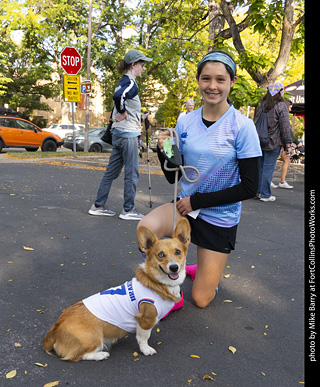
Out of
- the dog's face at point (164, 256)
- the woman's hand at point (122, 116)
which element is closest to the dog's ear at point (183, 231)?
the dog's face at point (164, 256)

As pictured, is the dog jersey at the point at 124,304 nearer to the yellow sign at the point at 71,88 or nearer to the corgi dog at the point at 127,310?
the corgi dog at the point at 127,310

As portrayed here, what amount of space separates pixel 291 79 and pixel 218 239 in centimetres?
3076

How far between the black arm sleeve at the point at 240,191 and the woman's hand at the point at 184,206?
0.04 meters

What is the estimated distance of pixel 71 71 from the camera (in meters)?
14.9

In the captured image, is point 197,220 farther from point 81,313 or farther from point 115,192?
point 115,192

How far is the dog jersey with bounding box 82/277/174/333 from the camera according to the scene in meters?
2.52

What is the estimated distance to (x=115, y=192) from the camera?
8.61m

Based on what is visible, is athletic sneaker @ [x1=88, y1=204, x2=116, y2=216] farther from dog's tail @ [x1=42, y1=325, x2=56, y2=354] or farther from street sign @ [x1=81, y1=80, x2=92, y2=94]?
street sign @ [x1=81, y1=80, x2=92, y2=94]

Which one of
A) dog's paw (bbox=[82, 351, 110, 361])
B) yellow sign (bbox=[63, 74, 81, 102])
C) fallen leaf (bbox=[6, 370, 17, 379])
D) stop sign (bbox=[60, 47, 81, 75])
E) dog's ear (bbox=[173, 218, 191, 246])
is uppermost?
stop sign (bbox=[60, 47, 81, 75])

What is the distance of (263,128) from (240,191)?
5489 millimetres

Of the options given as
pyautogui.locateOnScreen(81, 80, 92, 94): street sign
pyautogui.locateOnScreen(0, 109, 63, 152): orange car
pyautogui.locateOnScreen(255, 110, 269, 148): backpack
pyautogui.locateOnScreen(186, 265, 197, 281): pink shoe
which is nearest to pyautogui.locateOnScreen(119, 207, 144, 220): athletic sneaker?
pyautogui.locateOnScreen(186, 265, 197, 281): pink shoe

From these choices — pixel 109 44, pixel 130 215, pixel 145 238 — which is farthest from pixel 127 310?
pixel 109 44

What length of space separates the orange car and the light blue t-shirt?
726 inches
